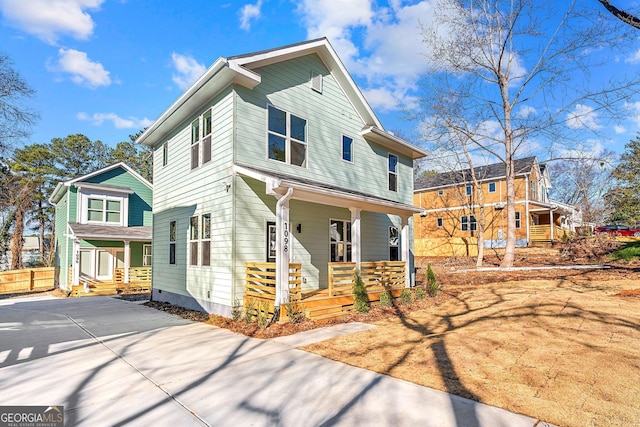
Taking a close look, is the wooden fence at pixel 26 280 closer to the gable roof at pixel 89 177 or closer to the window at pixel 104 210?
the gable roof at pixel 89 177

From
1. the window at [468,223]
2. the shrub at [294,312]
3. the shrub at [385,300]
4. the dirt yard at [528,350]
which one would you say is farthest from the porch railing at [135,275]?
the window at [468,223]

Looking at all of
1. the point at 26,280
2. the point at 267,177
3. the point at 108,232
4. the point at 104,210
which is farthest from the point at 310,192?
the point at 26,280

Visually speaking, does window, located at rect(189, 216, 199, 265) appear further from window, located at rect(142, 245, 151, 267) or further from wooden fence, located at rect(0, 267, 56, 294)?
wooden fence, located at rect(0, 267, 56, 294)

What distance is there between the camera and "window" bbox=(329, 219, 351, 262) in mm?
11141

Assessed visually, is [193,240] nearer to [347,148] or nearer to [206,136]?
[206,136]

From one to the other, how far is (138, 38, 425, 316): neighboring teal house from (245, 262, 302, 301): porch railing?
0.58 feet

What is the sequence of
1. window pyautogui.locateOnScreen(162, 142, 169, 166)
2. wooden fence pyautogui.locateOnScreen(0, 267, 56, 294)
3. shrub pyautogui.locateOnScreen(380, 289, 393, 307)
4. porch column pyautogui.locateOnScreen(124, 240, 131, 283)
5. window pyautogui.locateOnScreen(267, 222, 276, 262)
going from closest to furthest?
1. window pyautogui.locateOnScreen(267, 222, 276, 262)
2. shrub pyautogui.locateOnScreen(380, 289, 393, 307)
3. window pyautogui.locateOnScreen(162, 142, 169, 166)
4. porch column pyautogui.locateOnScreen(124, 240, 131, 283)
5. wooden fence pyautogui.locateOnScreen(0, 267, 56, 294)

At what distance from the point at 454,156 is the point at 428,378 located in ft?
69.8

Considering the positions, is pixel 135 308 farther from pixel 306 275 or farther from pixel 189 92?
pixel 189 92

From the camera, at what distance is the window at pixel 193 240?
10.1m

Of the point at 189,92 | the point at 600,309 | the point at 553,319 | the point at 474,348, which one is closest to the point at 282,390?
the point at 474,348

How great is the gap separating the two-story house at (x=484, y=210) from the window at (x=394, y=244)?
13.4m

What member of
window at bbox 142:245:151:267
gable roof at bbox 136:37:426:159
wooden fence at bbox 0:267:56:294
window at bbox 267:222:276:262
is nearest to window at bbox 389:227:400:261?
gable roof at bbox 136:37:426:159

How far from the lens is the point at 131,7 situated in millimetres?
12055
